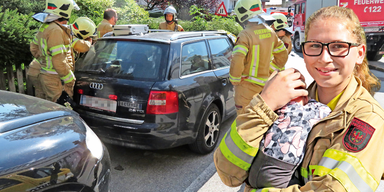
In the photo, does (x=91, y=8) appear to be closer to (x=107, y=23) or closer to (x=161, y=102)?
(x=107, y=23)

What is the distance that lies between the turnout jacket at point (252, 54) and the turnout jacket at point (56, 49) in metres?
2.11

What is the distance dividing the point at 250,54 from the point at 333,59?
2477 millimetres

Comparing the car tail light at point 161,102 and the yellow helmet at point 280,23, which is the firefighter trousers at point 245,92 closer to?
the car tail light at point 161,102

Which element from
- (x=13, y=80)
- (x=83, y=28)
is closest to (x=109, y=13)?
(x=83, y=28)

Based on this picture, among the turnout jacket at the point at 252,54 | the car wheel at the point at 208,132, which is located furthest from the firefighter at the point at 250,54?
the car wheel at the point at 208,132

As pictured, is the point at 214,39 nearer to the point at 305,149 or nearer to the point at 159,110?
the point at 159,110

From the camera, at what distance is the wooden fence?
4.99m

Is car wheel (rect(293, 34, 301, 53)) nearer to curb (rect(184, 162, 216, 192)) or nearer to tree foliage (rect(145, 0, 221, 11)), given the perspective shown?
tree foliage (rect(145, 0, 221, 11))

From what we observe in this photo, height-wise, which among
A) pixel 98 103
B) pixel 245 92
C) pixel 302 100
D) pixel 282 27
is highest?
pixel 282 27

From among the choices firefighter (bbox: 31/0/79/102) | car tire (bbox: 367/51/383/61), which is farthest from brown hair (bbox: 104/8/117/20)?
car tire (bbox: 367/51/383/61)

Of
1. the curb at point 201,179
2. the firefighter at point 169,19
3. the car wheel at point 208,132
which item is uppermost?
the firefighter at point 169,19

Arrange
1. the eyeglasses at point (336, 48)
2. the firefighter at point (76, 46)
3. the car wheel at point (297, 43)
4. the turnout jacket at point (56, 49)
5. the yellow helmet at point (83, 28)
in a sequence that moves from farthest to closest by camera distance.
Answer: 1. the car wheel at point (297, 43)
2. the yellow helmet at point (83, 28)
3. the firefighter at point (76, 46)
4. the turnout jacket at point (56, 49)
5. the eyeglasses at point (336, 48)

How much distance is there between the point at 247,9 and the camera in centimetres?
365

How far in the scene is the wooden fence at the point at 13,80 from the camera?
4.99 metres
